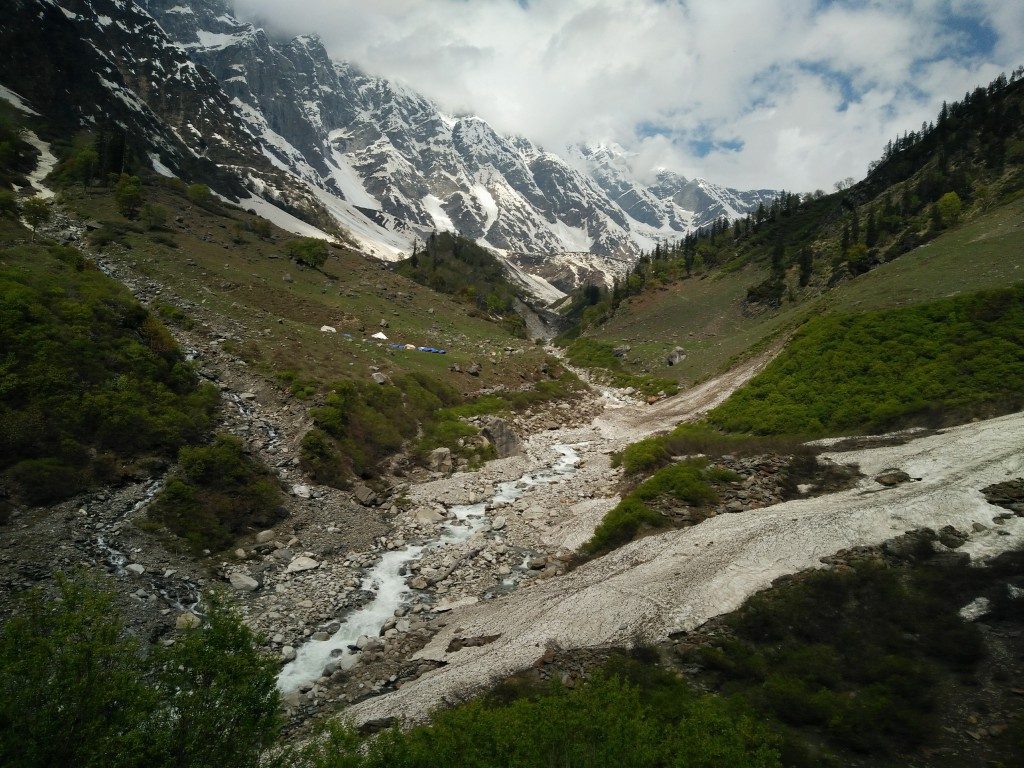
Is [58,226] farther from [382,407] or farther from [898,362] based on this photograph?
[898,362]

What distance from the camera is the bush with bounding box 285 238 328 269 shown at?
88.4 m

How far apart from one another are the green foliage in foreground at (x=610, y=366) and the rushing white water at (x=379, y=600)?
138ft

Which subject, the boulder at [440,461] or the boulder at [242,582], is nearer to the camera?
the boulder at [242,582]

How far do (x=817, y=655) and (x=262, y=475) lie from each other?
2631 cm

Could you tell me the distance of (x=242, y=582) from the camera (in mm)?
20984

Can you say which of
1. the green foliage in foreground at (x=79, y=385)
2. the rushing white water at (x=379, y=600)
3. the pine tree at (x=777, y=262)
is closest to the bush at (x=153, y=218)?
the green foliage in foreground at (x=79, y=385)

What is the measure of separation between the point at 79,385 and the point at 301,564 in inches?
563

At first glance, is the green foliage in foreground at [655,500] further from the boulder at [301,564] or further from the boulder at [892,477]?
the boulder at [301,564]

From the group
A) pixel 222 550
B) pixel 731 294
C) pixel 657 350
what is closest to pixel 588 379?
pixel 657 350

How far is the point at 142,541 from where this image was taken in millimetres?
20562

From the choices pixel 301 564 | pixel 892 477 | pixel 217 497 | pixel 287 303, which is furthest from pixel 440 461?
pixel 287 303

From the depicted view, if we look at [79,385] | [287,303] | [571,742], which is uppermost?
[287,303]

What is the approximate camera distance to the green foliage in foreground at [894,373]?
28391 millimetres

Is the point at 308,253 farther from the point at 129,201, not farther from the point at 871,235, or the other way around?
the point at 871,235
